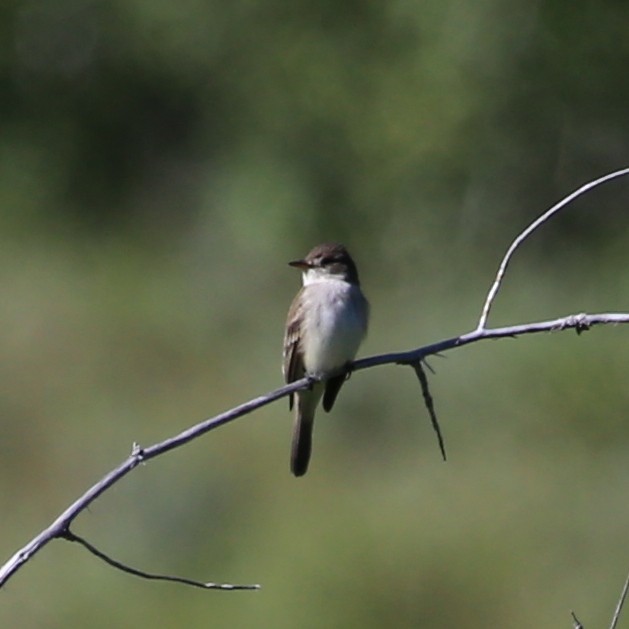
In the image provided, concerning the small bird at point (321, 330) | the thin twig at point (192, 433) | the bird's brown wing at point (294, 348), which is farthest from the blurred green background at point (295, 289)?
the thin twig at point (192, 433)

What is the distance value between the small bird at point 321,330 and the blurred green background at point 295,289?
10.0 ft

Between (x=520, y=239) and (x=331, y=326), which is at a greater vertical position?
(x=331, y=326)

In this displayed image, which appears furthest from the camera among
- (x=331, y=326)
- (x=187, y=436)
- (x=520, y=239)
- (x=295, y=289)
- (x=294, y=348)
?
(x=295, y=289)

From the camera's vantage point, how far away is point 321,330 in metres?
4.45

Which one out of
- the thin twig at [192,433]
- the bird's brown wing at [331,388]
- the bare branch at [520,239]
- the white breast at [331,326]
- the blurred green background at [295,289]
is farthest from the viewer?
the blurred green background at [295,289]

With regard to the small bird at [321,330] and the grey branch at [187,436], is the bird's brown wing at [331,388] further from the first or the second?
→ the grey branch at [187,436]

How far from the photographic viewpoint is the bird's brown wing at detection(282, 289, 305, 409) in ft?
15.1

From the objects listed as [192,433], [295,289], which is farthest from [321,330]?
[295,289]

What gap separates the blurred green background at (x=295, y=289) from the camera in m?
8.48

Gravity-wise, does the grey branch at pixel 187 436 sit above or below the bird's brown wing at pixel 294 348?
below

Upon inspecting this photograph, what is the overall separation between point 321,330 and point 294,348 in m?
0.19

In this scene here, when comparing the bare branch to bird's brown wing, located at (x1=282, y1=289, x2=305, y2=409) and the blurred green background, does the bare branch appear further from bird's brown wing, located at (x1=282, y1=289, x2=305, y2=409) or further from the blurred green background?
the blurred green background

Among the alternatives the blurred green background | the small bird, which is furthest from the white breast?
the blurred green background

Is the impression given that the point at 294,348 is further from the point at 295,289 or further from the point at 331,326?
the point at 295,289
